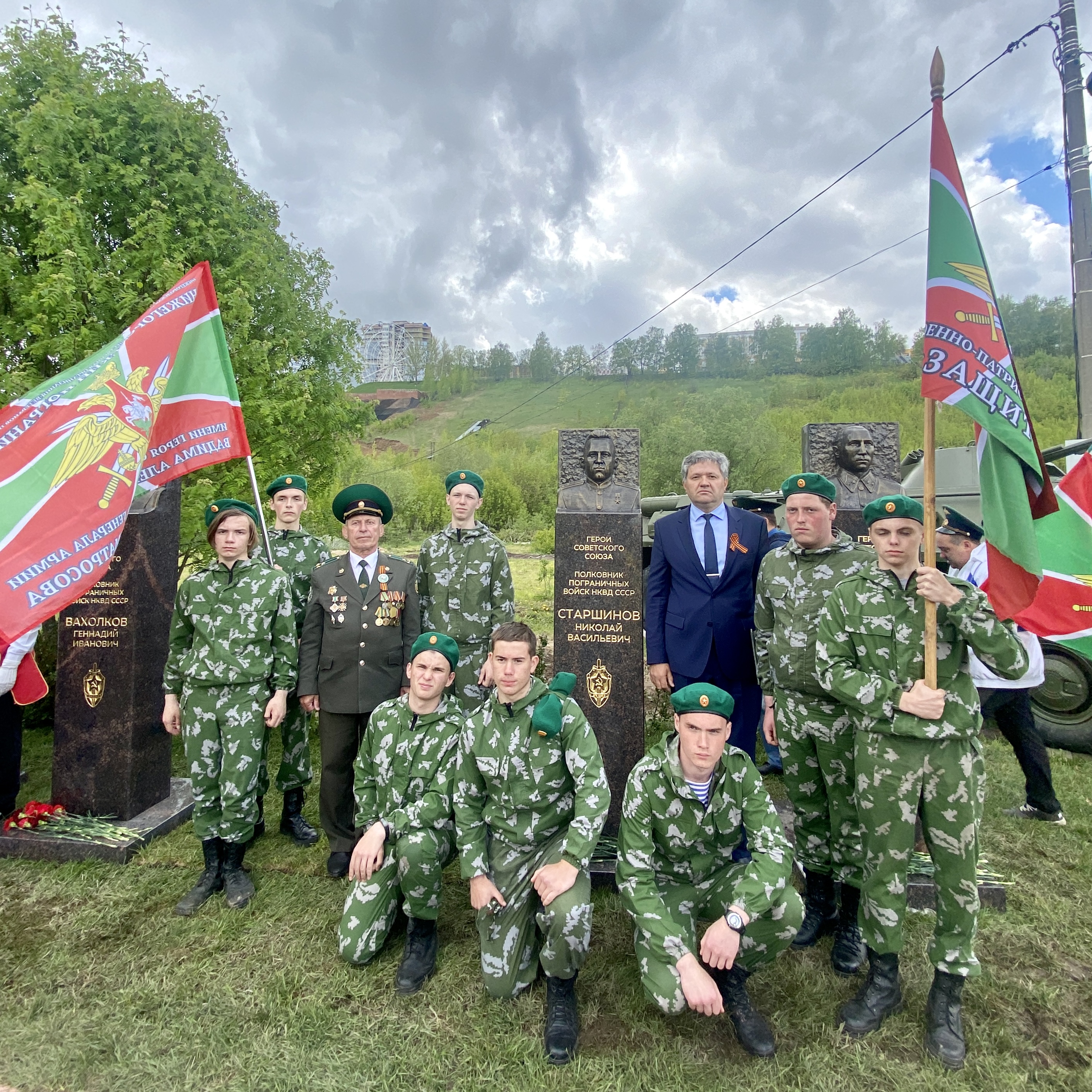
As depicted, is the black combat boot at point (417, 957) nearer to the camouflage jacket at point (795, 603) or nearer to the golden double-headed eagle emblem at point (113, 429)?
the camouflage jacket at point (795, 603)

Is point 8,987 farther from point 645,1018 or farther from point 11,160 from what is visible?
point 11,160

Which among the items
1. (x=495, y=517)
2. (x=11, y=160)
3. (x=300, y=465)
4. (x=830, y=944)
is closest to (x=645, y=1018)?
(x=830, y=944)

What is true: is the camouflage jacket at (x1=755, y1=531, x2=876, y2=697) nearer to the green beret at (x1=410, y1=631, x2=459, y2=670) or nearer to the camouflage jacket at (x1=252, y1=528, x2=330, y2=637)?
the green beret at (x1=410, y1=631, x2=459, y2=670)

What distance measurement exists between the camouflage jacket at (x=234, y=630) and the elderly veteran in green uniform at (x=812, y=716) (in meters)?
2.52

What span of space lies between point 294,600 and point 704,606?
7.63 feet

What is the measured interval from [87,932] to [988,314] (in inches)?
184

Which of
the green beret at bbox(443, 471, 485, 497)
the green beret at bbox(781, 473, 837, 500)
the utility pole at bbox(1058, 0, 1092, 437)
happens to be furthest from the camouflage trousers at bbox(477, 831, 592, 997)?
the utility pole at bbox(1058, 0, 1092, 437)

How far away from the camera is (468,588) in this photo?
3.95 metres

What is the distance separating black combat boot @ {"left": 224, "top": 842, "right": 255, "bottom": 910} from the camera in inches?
126

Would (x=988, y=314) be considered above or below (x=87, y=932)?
above

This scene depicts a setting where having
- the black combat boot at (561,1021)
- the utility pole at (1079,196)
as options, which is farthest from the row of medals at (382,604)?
the utility pole at (1079,196)

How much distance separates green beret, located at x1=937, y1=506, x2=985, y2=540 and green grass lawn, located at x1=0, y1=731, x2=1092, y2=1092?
183cm

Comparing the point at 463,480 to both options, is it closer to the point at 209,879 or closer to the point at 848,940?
the point at 209,879

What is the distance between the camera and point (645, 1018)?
244 centimetres
